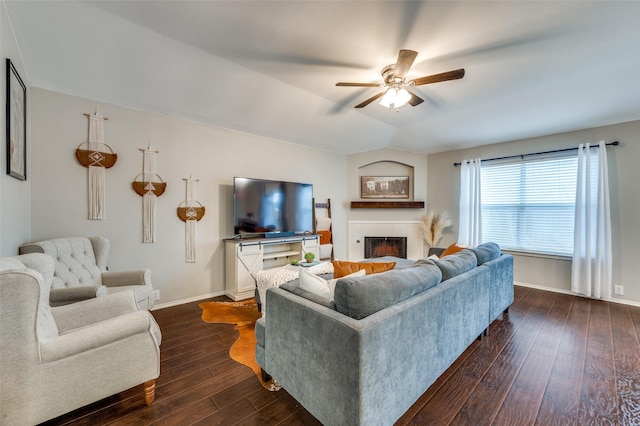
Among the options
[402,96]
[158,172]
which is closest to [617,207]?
[402,96]

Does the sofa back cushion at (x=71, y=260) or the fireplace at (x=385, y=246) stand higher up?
the sofa back cushion at (x=71, y=260)

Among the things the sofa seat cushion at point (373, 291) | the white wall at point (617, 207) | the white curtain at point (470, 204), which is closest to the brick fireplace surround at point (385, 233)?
the white curtain at point (470, 204)

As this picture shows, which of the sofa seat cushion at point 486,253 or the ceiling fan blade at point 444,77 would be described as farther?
the sofa seat cushion at point 486,253

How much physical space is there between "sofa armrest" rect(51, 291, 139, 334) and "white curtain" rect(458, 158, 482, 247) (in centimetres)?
494

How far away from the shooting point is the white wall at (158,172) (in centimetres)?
255

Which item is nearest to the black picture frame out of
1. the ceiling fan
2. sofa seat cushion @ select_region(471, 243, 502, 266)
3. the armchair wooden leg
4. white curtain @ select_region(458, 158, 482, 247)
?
the armchair wooden leg

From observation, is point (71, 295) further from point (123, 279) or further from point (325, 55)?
point (325, 55)

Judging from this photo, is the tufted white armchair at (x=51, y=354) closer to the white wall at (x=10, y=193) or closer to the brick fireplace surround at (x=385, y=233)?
the white wall at (x=10, y=193)

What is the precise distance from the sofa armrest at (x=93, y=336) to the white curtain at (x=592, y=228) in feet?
17.5

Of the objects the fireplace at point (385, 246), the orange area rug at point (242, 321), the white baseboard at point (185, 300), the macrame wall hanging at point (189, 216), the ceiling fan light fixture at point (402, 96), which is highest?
the ceiling fan light fixture at point (402, 96)

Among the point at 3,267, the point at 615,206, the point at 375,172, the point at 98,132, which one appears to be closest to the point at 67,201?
the point at 98,132

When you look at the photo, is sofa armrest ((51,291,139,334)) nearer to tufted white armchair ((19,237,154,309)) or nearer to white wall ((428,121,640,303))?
tufted white armchair ((19,237,154,309))

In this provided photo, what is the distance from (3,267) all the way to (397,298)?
203 centimetres

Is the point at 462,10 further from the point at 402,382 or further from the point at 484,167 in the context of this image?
the point at 484,167
